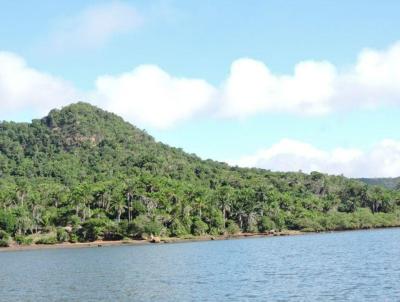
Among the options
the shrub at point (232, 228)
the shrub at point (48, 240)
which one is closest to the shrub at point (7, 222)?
the shrub at point (48, 240)

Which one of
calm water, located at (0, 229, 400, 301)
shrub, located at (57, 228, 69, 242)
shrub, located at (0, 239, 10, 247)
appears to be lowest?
calm water, located at (0, 229, 400, 301)

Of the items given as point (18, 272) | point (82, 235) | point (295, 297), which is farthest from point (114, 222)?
point (295, 297)

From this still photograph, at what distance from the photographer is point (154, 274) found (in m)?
73.8

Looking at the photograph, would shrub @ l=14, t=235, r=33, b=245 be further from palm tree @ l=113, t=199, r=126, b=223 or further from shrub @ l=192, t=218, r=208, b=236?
shrub @ l=192, t=218, r=208, b=236

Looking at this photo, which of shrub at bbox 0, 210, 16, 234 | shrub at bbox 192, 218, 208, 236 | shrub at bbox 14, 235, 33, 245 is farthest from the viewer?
shrub at bbox 192, 218, 208, 236

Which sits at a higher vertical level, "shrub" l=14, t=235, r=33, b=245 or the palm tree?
the palm tree

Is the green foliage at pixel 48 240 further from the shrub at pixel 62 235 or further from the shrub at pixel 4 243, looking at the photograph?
the shrub at pixel 4 243

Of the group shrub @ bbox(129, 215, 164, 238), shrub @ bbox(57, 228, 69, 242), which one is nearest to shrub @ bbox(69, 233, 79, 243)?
shrub @ bbox(57, 228, 69, 242)

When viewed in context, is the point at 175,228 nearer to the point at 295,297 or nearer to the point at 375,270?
the point at 375,270

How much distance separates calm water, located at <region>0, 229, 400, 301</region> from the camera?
5394cm

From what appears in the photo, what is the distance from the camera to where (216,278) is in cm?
6662

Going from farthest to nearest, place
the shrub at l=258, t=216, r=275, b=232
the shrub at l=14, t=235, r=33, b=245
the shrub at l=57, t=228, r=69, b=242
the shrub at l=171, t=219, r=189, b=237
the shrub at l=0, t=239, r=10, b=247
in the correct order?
1. the shrub at l=258, t=216, r=275, b=232
2. the shrub at l=171, t=219, r=189, b=237
3. the shrub at l=57, t=228, r=69, b=242
4. the shrub at l=14, t=235, r=33, b=245
5. the shrub at l=0, t=239, r=10, b=247

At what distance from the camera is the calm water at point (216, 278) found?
5394 cm

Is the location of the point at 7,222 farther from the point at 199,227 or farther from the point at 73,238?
the point at 199,227
